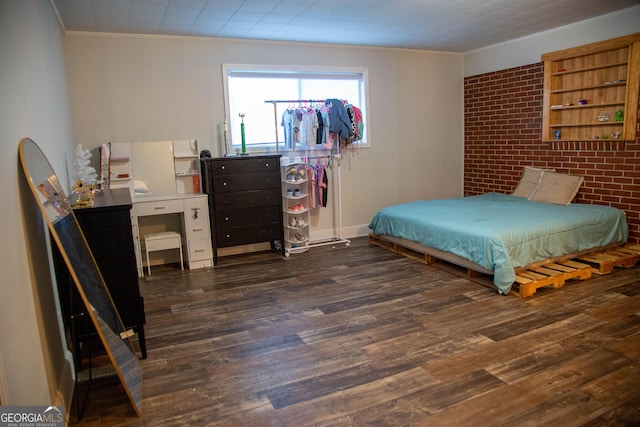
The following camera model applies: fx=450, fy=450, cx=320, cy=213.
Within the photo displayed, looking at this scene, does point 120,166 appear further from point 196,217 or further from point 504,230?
point 504,230

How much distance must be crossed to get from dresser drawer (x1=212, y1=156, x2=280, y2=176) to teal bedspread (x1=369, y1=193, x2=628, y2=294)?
146 cm

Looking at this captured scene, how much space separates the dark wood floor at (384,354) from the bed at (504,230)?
0.94ft

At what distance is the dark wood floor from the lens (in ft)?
7.31

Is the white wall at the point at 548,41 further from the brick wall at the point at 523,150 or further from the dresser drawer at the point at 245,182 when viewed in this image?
the dresser drawer at the point at 245,182

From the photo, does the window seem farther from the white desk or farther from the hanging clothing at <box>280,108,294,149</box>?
the white desk

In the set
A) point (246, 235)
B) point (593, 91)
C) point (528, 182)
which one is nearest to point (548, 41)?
Result: point (593, 91)

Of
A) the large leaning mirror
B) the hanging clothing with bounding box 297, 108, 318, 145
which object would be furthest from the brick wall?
the large leaning mirror

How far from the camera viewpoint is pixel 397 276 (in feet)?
14.3

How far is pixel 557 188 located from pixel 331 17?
3146 mm

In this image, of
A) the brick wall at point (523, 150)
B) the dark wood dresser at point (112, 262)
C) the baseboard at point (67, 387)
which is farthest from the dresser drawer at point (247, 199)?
the brick wall at point (523, 150)

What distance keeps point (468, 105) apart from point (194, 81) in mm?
3912

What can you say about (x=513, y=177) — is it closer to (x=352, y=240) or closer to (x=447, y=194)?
(x=447, y=194)

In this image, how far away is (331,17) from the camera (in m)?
4.40

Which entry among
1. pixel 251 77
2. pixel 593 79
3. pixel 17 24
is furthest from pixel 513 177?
pixel 17 24
